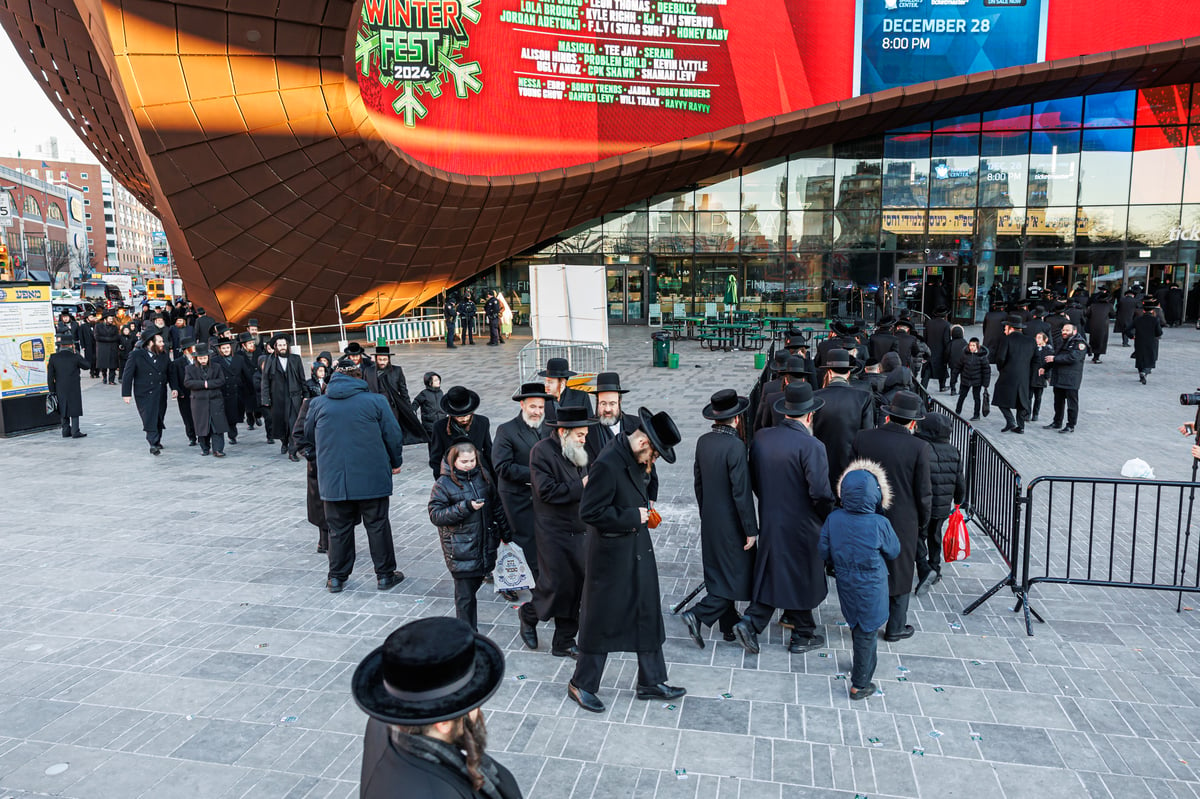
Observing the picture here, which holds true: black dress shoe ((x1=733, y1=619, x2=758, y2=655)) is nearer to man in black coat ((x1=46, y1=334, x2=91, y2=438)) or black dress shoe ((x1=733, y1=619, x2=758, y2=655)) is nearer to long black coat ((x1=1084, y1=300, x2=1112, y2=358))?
man in black coat ((x1=46, y1=334, x2=91, y2=438))

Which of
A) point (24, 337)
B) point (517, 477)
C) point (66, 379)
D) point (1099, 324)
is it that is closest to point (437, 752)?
point (517, 477)

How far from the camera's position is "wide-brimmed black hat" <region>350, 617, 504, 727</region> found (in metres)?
2.06

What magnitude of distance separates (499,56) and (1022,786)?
24.0m

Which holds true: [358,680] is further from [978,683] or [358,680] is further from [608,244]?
[608,244]

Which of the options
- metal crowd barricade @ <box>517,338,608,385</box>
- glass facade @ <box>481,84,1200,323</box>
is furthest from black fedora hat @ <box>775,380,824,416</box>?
glass facade @ <box>481,84,1200,323</box>

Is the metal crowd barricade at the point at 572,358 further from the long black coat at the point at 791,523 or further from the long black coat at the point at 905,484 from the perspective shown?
the long black coat at the point at 791,523

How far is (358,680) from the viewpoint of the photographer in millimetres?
2201

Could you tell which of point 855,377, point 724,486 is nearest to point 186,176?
point 855,377

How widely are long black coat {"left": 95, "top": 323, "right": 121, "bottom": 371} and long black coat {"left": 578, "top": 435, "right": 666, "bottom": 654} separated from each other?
18.8m

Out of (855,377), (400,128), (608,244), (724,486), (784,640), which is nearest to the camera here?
(724,486)

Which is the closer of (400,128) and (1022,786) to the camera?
(1022,786)

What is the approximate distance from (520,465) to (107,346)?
17.9m

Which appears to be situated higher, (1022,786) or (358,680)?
(358,680)

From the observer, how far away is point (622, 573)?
15.0ft
